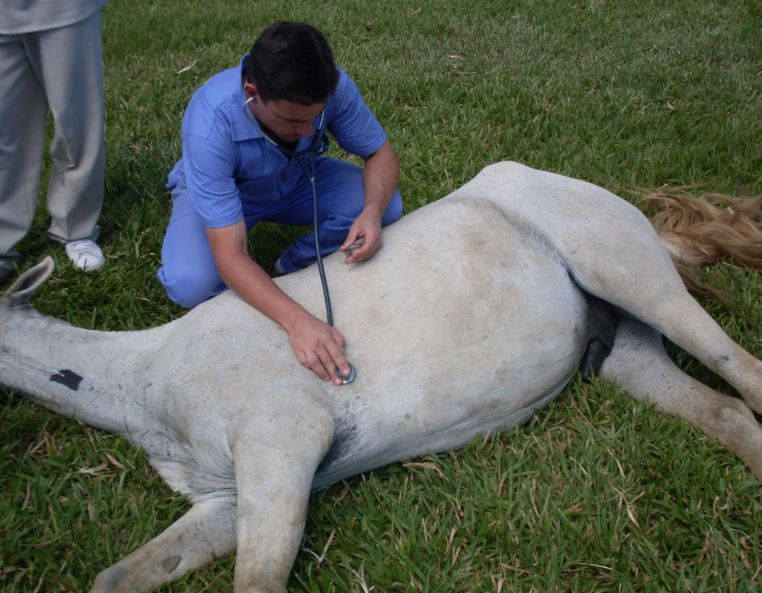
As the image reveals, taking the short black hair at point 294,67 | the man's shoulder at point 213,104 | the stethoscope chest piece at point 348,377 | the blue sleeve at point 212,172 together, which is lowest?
the stethoscope chest piece at point 348,377

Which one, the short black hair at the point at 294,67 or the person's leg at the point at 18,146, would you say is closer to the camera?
the short black hair at the point at 294,67

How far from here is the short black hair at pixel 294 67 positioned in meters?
2.59

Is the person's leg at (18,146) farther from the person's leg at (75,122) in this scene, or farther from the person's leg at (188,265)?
the person's leg at (188,265)

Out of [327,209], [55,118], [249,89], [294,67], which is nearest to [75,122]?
[55,118]

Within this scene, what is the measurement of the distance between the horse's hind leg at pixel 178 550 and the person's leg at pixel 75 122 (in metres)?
1.95

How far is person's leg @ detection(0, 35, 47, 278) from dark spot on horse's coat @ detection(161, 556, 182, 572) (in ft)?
6.77

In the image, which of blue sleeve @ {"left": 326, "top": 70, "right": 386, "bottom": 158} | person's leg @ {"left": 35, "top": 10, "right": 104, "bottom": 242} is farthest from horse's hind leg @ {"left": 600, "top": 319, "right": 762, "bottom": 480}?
person's leg @ {"left": 35, "top": 10, "right": 104, "bottom": 242}

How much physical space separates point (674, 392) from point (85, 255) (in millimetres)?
2704

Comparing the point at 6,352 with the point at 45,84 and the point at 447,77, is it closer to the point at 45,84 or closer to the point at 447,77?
the point at 45,84

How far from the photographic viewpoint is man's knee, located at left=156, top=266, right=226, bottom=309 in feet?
10.9

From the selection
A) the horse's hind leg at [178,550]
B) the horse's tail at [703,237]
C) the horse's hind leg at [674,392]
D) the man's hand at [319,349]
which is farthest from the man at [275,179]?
the horse's tail at [703,237]

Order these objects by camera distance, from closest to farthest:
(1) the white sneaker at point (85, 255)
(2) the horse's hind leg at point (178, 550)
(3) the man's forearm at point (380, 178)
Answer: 1. (2) the horse's hind leg at point (178, 550)
2. (3) the man's forearm at point (380, 178)
3. (1) the white sneaker at point (85, 255)

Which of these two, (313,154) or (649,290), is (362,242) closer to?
(313,154)

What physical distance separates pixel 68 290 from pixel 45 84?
93 centimetres
